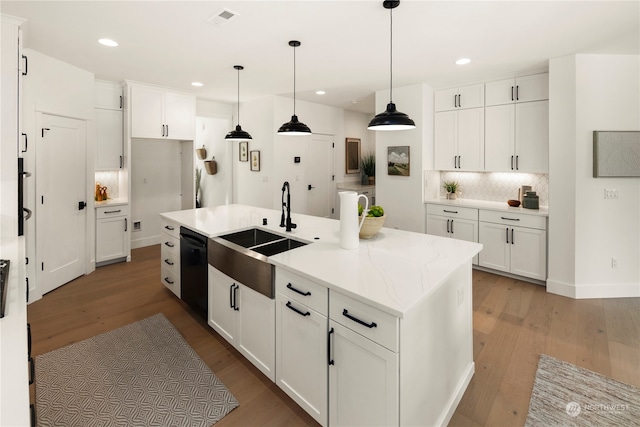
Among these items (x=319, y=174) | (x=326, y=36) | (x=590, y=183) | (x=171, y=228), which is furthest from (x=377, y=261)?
(x=319, y=174)

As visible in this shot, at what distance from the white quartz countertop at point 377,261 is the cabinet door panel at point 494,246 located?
2.24m

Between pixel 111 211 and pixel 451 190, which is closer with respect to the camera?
pixel 111 211

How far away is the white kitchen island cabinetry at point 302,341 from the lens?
1727 millimetres

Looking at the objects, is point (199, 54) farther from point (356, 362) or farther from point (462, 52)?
point (356, 362)

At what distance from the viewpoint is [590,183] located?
3533mm

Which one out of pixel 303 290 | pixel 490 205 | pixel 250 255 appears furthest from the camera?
pixel 490 205

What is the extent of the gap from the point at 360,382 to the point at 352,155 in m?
6.15

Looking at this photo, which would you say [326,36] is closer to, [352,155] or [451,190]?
[451,190]

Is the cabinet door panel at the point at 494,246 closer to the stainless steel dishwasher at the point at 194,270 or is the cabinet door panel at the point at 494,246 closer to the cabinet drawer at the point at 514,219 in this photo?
the cabinet drawer at the point at 514,219

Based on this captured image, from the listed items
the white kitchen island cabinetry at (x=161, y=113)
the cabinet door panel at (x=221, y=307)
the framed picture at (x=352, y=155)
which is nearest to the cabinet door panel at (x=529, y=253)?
the cabinet door panel at (x=221, y=307)

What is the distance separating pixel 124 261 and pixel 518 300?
533cm

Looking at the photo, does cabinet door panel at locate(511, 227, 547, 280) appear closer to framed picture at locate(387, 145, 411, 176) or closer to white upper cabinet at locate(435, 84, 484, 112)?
framed picture at locate(387, 145, 411, 176)

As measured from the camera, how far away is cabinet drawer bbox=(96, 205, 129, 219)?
15.0 ft

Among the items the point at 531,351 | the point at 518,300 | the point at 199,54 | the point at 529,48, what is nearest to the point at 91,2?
the point at 199,54
